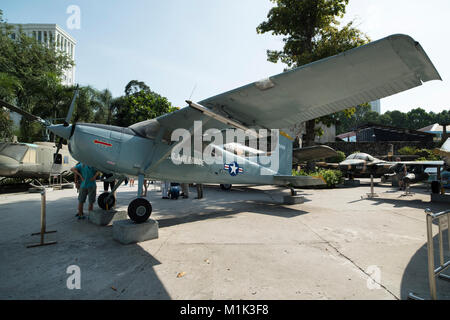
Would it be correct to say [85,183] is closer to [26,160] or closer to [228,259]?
[228,259]

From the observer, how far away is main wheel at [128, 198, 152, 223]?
15.3 feet

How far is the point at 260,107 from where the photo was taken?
17.0 ft

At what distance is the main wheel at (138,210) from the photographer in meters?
4.66

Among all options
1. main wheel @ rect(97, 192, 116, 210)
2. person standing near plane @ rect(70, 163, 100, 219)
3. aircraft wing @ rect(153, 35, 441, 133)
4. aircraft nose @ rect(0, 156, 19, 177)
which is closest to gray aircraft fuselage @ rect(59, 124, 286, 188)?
aircraft wing @ rect(153, 35, 441, 133)

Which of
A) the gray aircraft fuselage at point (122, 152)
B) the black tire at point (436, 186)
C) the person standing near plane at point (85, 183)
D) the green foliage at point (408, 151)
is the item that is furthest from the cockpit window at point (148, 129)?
the green foliage at point (408, 151)

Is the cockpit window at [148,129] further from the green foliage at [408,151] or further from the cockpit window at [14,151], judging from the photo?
the green foliage at [408,151]

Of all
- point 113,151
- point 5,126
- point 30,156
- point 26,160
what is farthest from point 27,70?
point 113,151

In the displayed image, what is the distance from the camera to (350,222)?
6129 mm

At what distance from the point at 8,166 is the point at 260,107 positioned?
45.2 feet
